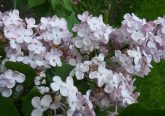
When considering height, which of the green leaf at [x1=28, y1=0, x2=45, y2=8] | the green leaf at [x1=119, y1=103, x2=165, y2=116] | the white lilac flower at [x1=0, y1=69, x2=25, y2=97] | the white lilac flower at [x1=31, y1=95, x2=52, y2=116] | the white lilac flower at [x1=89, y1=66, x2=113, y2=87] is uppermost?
the green leaf at [x1=28, y1=0, x2=45, y2=8]

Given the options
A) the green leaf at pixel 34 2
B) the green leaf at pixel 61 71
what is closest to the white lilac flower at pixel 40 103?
the green leaf at pixel 61 71

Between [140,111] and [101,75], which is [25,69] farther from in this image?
[140,111]

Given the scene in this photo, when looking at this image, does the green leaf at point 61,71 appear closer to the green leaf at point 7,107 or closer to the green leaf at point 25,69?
the green leaf at point 25,69

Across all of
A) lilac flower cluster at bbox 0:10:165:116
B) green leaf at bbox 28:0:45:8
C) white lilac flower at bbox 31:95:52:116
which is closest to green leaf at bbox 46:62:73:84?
lilac flower cluster at bbox 0:10:165:116

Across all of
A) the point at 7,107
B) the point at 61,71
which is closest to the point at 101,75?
the point at 61,71

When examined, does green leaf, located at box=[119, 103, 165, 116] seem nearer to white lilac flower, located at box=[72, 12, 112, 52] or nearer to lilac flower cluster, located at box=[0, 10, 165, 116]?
lilac flower cluster, located at box=[0, 10, 165, 116]
